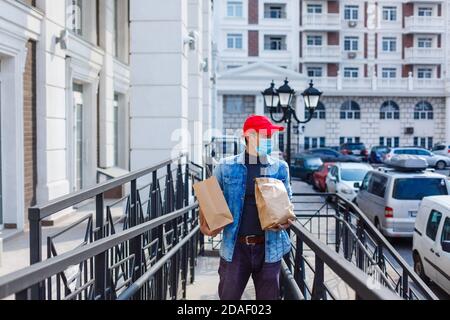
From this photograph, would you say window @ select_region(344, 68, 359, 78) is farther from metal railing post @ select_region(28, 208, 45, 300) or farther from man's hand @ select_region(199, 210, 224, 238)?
metal railing post @ select_region(28, 208, 45, 300)

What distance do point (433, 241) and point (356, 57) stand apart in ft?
138

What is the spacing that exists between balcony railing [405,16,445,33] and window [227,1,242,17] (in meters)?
15.2

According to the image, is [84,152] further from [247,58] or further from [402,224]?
[247,58]

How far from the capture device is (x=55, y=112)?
9.77 m

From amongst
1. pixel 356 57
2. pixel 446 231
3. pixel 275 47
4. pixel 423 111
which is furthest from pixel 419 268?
pixel 423 111

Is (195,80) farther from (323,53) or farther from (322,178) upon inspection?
(323,53)

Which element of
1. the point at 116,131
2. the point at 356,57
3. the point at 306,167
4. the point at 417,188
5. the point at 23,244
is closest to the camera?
the point at 23,244

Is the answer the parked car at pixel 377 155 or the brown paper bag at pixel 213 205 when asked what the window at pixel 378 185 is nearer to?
the brown paper bag at pixel 213 205

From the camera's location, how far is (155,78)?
9.98m

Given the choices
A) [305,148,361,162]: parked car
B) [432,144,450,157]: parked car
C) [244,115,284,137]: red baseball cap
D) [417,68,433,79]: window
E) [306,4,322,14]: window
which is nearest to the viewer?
[244,115,284,137]: red baseball cap

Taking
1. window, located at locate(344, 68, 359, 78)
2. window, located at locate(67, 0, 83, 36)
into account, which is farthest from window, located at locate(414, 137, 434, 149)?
window, located at locate(67, 0, 83, 36)

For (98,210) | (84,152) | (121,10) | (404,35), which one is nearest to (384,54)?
(404,35)

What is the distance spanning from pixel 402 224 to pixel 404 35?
4097 cm

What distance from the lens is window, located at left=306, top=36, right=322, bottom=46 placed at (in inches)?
1902
